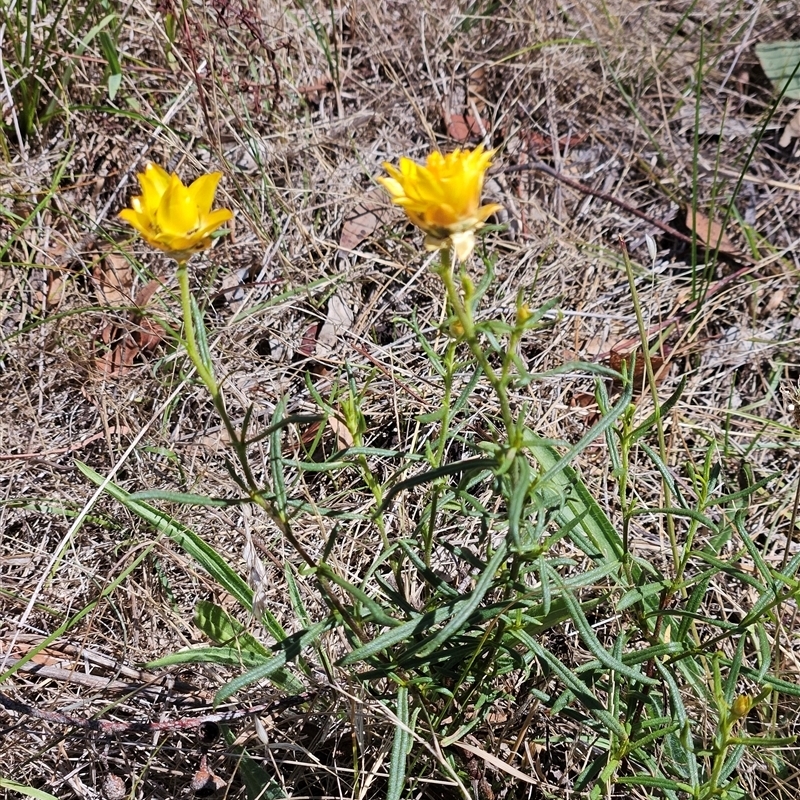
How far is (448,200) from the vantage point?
1108mm

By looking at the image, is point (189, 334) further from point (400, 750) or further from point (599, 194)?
point (599, 194)

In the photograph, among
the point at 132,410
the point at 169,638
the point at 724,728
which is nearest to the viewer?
the point at 724,728

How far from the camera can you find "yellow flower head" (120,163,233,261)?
1.18 meters

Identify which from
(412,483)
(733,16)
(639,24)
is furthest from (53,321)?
(733,16)

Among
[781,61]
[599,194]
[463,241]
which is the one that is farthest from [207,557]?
[781,61]

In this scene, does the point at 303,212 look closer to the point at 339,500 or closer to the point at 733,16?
the point at 339,500

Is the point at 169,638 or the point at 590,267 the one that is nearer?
the point at 169,638

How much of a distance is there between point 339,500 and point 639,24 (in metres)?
2.23

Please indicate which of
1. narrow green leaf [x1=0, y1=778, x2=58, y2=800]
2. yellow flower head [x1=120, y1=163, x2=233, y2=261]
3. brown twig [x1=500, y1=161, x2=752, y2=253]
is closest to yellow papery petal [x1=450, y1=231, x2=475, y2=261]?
yellow flower head [x1=120, y1=163, x2=233, y2=261]

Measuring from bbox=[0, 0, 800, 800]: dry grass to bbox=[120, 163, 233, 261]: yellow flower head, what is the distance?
57cm

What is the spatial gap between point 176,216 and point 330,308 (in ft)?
4.60

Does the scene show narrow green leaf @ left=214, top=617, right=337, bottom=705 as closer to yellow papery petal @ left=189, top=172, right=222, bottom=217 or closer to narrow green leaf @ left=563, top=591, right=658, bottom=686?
narrow green leaf @ left=563, top=591, right=658, bottom=686

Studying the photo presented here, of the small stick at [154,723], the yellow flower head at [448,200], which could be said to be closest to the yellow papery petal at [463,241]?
the yellow flower head at [448,200]

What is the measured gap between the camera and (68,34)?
2717 millimetres
